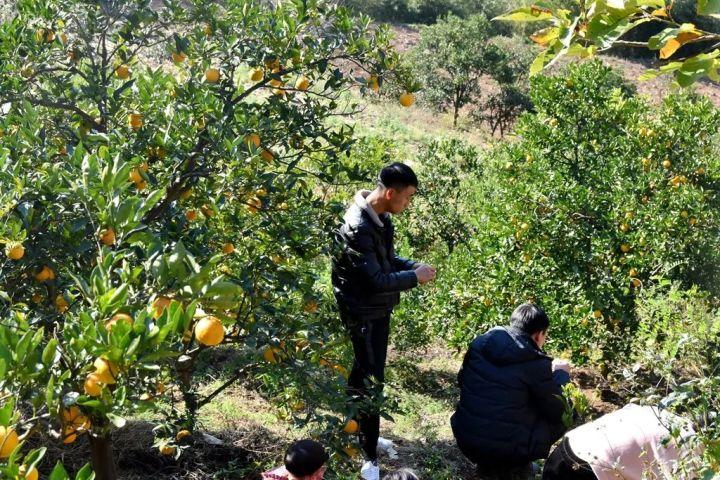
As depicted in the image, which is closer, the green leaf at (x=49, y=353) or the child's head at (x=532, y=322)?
the green leaf at (x=49, y=353)

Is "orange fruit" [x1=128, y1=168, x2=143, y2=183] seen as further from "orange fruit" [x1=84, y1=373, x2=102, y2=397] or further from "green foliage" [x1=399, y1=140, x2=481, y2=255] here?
"green foliage" [x1=399, y1=140, x2=481, y2=255]

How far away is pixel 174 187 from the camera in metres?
2.65

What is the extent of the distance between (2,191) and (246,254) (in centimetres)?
114

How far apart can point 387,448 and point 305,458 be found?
1341 mm

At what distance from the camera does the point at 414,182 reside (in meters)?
2.94

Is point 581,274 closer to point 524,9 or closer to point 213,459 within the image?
point 213,459

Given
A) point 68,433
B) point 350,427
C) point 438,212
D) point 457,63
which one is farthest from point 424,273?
point 457,63

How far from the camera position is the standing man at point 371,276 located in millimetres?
2926

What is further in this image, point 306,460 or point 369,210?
point 369,210

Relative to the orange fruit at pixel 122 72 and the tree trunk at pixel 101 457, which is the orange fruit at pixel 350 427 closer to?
the tree trunk at pixel 101 457

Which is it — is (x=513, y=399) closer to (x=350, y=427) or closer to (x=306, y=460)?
(x=350, y=427)

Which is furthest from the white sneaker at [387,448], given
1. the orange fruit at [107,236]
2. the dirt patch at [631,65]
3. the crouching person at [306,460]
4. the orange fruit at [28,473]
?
the dirt patch at [631,65]

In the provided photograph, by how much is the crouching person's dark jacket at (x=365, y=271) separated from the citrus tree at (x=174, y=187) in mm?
131

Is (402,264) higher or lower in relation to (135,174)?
lower
